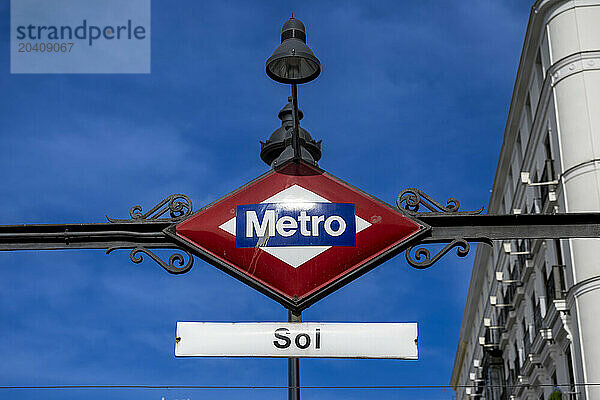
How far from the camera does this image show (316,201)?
4.57 meters

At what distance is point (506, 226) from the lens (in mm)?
4621

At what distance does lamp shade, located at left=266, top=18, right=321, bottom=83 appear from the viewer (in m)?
4.96

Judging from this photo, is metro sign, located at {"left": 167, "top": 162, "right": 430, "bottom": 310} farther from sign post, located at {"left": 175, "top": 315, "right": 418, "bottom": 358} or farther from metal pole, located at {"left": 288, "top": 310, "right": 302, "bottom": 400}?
metal pole, located at {"left": 288, "top": 310, "right": 302, "bottom": 400}

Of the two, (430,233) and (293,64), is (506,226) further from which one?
(293,64)

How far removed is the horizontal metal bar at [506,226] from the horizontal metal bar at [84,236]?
1412mm

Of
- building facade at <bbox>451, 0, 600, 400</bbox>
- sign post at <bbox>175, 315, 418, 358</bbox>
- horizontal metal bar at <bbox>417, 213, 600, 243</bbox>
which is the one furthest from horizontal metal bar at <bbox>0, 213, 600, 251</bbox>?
building facade at <bbox>451, 0, 600, 400</bbox>

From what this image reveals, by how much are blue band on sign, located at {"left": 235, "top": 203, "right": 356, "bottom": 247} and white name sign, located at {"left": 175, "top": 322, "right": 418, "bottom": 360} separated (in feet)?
1.47

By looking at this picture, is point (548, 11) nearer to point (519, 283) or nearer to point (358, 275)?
point (519, 283)

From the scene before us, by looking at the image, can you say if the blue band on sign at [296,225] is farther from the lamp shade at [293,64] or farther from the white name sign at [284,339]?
the lamp shade at [293,64]

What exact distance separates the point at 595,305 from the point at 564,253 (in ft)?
7.18

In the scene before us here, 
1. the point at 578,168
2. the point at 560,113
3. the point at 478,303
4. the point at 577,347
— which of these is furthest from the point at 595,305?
the point at 478,303

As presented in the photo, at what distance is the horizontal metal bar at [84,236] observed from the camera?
4645mm

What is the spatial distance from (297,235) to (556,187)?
79.3 feet

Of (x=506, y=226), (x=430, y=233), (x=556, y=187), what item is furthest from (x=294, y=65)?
(x=556, y=187)
